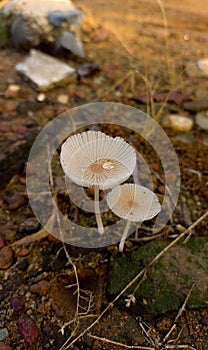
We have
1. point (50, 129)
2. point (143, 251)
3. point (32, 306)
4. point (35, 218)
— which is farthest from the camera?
point (50, 129)

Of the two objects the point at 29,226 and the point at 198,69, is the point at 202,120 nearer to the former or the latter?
the point at 198,69

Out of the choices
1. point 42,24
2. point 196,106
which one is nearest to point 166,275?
point 196,106

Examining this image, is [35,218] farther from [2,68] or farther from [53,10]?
[53,10]

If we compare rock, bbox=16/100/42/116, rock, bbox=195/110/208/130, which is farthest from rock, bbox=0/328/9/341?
rock, bbox=195/110/208/130

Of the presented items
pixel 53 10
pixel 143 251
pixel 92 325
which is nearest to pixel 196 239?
pixel 143 251

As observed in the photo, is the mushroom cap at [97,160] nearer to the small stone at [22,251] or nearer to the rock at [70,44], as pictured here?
the small stone at [22,251]

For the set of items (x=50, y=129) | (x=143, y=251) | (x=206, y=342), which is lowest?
(x=206, y=342)

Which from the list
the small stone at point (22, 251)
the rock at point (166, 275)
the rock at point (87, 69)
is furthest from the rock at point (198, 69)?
the small stone at point (22, 251)
